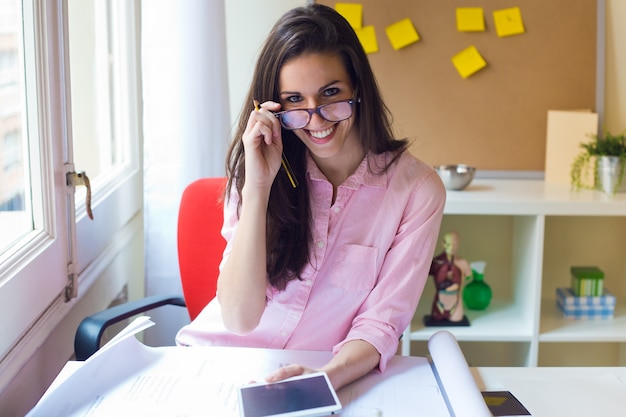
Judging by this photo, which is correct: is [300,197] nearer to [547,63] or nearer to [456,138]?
[456,138]

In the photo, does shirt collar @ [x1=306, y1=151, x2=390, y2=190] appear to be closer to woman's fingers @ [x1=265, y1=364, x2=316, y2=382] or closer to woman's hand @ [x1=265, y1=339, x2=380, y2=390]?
woman's hand @ [x1=265, y1=339, x2=380, y2=390]

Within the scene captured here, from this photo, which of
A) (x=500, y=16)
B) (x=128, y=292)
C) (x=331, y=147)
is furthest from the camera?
(x=500, y=16)

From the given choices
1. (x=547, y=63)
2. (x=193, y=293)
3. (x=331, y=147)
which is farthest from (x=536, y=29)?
(x=193, y=293)

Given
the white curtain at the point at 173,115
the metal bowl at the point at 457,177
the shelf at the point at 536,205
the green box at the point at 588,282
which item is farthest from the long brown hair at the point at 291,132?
the green box at the point at 588,282

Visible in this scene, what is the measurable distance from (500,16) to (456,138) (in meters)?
0.44

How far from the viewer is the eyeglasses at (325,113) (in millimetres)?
1354

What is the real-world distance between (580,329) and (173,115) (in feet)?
4.69

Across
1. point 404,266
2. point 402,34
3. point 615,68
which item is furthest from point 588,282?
point 404,266

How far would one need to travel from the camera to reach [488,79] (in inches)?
99.0

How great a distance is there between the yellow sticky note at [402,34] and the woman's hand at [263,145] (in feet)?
3.89

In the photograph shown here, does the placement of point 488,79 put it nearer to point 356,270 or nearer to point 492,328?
point 492,328

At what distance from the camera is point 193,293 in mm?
1753

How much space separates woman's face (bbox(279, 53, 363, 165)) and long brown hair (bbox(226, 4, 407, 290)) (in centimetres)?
2

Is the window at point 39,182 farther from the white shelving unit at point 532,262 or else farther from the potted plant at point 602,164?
the potted plant at point 602,164
